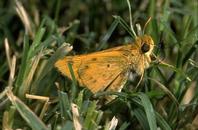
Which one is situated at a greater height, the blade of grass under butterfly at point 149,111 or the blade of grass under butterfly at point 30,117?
the blade of grass under butterfly at point 30,117

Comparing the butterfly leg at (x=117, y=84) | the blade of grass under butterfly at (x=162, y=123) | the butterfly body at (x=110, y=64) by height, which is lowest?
the blade of grass under butterfly at (x=162, y=123)

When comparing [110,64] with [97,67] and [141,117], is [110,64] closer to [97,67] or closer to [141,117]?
[97,67]

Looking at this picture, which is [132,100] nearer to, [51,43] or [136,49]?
[136,49]

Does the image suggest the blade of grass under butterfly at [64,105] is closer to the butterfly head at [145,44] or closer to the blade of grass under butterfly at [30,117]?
the blade of grass under butterfly at [30,117]

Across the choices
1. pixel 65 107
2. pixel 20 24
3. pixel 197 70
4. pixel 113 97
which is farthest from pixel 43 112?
pixel 20 24

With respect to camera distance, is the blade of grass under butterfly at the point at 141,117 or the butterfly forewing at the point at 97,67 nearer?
the blade of grass under butterfly at the point at 141,117

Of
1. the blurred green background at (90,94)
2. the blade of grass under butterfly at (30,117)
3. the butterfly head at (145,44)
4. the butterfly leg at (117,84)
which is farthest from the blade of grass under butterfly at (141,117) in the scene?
the blade of grass under butterfly at (30,117)

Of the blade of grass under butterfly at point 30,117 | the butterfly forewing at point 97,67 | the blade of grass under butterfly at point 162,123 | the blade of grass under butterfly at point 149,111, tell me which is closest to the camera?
the blade of grass under butterfly at point 30,117

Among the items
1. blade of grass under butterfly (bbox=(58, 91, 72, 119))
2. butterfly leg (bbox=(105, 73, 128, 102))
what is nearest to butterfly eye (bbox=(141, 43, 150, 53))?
butterfly leg (bbox=(105, 73, 128, 102))

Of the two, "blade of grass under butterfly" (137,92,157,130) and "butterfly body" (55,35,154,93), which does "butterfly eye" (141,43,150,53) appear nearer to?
"butterfly body" (55,35,154,93)
